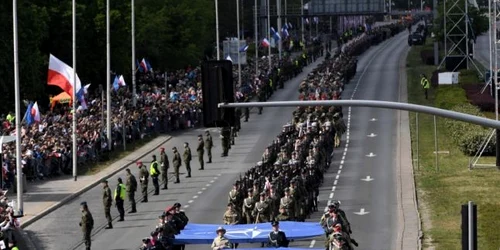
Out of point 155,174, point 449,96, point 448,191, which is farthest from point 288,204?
point 449,96

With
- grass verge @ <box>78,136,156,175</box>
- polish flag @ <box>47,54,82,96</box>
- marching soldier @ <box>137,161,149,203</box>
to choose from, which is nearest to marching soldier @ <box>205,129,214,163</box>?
grass verge @ <box>78,136,156,175</box>

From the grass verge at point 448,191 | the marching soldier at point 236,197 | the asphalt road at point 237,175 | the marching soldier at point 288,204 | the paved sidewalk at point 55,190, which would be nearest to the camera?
the grass verge at point 448,191

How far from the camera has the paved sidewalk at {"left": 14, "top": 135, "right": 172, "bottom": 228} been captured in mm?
48688

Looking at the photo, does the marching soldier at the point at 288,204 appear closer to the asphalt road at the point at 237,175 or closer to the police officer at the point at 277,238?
the asphalt road at the point at 237,175

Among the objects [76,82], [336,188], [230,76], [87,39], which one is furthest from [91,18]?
[230,76]

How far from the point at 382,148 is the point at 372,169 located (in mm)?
6785

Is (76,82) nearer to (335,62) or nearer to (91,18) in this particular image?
(91,18)

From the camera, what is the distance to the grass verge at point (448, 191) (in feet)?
134

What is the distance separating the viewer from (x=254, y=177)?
155 feet

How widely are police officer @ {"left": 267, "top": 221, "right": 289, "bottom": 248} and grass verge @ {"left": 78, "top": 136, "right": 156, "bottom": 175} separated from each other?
2476 cm

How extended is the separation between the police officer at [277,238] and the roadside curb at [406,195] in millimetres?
5332

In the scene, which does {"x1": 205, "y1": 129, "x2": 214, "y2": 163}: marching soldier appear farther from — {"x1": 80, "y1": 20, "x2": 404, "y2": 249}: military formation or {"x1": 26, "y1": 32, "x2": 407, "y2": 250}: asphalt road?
{"x1": 26, "y1": 32, "x2": 407, "y2": 250}: asphalt road

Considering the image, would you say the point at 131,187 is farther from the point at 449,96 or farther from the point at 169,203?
the point at 449,96

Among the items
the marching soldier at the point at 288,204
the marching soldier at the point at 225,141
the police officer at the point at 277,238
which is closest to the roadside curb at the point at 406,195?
the marching soldier at the point at 288,204
